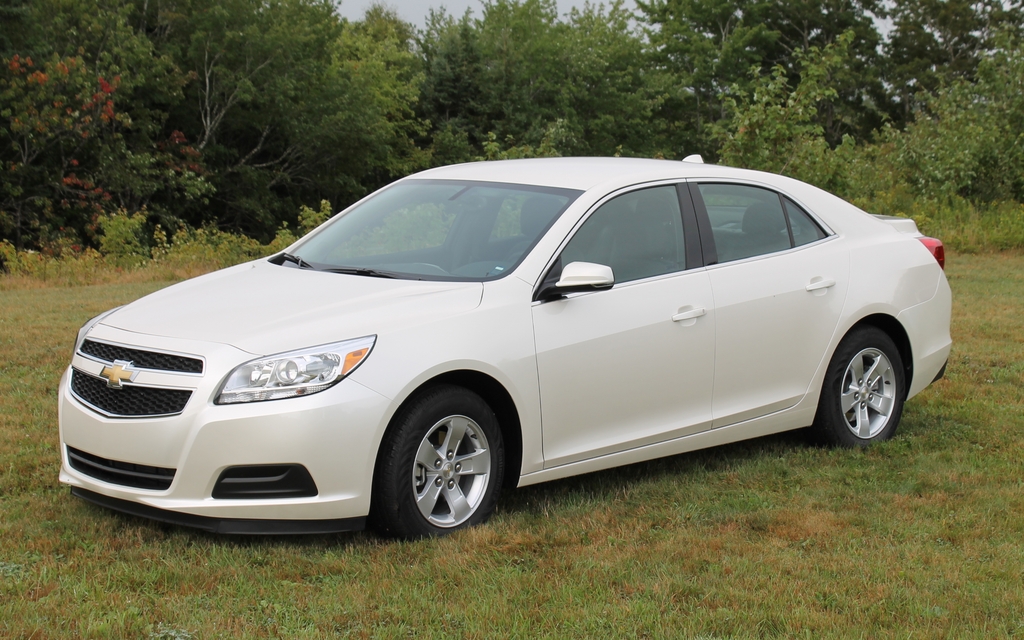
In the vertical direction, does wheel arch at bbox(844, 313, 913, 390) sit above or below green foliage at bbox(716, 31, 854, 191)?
below

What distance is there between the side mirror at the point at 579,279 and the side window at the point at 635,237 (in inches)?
8.9

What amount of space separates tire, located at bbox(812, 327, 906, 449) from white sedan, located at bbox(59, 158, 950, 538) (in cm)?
2

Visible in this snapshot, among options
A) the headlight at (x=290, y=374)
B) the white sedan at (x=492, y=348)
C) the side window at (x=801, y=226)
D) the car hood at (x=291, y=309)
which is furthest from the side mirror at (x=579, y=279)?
the side window at (x=801, y=226)

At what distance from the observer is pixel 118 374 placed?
4434mm

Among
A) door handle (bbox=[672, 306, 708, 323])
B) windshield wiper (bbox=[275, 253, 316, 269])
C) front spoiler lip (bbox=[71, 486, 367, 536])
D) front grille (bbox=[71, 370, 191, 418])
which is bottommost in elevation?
front spoiler lip (bbox=[71, 486, 367, 536])

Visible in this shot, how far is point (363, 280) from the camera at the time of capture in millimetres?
5055

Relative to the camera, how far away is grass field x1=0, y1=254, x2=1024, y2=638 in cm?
379

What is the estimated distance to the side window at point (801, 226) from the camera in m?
6.12

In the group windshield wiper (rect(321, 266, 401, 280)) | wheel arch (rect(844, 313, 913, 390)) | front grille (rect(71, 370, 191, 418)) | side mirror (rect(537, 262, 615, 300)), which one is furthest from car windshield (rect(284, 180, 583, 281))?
wheel arch (rect(844, 313, 913, 390))

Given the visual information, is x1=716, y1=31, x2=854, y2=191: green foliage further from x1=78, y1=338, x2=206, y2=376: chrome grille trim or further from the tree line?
x1=78, y1=338, x2=206, y2=376: chrome grille trim

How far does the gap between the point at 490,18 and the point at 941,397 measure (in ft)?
191

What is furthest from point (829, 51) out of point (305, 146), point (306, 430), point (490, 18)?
point (490, 18)

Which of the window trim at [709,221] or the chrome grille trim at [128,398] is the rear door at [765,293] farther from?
the chrome grille trim at [128,398]

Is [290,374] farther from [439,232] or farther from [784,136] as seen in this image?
[784,136]
